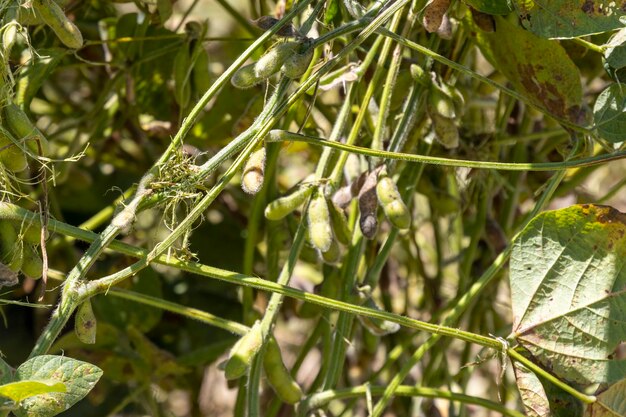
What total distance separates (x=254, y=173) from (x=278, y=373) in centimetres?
23

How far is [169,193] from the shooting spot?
776 millimetres

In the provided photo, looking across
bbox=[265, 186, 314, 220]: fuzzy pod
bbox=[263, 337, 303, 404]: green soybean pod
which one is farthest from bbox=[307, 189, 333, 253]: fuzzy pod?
bbox=[263, 337, 303, 404]: green soybean pod

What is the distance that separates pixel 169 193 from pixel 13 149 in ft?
0.46

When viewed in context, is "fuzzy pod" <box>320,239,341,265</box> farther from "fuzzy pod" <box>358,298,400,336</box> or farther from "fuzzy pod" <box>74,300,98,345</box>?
"fuzzy pod" <box>74,300,98,345</box>

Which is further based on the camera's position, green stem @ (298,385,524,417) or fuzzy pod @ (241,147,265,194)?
green stem @ (298,385,524,417)

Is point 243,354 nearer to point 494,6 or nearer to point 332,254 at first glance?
point 332,254

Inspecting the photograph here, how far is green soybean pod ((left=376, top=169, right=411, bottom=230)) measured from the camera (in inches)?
33.8

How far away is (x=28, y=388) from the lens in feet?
2.09

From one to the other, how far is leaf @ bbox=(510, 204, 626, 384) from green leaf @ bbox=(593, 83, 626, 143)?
0.08 metres

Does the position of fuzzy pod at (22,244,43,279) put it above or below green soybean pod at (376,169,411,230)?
below

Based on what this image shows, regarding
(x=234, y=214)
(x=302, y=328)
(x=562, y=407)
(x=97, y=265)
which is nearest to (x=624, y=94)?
(x=562, y=407)

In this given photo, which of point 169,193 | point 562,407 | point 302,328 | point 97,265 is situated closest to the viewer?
point 169,193

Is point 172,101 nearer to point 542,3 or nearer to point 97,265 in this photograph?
point 97,265

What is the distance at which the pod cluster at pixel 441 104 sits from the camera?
927 mm
